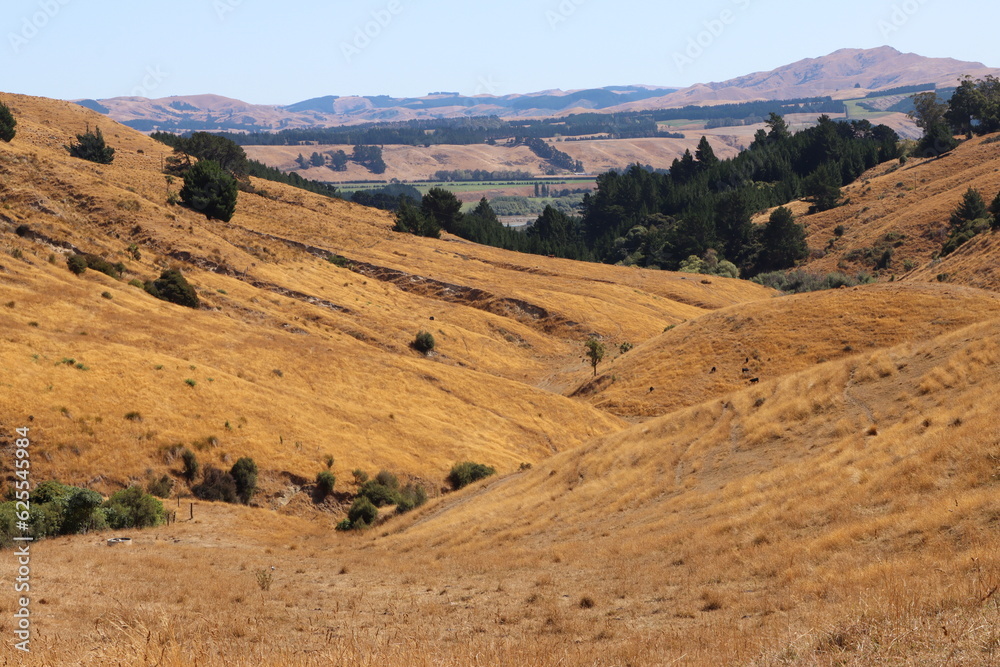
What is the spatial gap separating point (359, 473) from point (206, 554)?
43.4ft

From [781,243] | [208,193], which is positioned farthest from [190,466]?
[781,243]

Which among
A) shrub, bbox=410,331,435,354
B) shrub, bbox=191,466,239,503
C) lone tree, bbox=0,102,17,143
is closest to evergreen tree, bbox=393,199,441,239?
lone tree, bbox=0,102,17,143

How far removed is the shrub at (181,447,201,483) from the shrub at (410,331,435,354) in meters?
30.0

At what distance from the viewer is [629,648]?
35.7 feet

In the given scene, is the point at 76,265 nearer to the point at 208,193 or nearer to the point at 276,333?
the point at 276,333

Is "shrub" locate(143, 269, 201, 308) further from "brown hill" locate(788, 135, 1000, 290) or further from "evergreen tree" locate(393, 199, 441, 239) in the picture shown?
"brown hill" locate(788, 135, 1000, 290)

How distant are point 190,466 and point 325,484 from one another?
225 inches

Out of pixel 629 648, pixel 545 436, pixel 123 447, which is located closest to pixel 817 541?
pixel 629 648

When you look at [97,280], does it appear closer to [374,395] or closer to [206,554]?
[374,395]

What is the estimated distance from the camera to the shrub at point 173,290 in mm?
52781

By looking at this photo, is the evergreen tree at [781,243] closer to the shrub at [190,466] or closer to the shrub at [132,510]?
the shrub at [190,466]

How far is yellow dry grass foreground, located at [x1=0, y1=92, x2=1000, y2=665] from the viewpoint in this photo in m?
11.6

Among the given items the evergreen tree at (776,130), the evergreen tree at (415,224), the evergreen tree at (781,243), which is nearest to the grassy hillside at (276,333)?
the evergreen tree at (415,224)

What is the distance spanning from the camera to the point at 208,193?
271 feet
